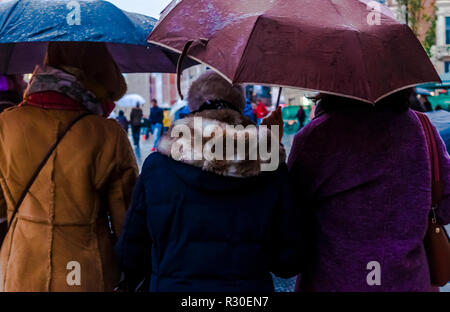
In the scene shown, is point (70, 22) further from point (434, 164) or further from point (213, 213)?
point (434, 164)

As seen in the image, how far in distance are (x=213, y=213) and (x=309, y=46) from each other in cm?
74

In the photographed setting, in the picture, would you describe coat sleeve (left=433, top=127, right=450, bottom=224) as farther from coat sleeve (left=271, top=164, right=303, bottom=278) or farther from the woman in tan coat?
the woman in tan coat

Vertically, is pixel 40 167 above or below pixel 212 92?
below

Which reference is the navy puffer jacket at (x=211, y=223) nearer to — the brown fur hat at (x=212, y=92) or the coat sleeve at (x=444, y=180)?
the brown fur hat at (x=212, y=92)

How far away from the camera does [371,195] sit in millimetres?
2301

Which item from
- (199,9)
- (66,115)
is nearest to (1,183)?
(66,115)

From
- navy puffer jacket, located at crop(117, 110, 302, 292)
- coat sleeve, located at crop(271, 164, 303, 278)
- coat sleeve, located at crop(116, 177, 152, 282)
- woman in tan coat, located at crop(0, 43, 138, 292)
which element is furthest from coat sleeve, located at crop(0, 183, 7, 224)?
coat sleeve, located at crop(271, 164, 303, 278)

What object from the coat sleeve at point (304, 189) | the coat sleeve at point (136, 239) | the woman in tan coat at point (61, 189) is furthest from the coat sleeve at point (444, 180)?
the woman in tan coat at point (61, 189)

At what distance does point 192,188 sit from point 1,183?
39.6 inches

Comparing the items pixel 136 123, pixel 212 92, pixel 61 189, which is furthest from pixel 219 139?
pixel 136 123

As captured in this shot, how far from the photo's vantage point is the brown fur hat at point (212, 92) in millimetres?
2219

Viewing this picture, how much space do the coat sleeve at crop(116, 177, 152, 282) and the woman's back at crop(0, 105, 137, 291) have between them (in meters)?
0.26

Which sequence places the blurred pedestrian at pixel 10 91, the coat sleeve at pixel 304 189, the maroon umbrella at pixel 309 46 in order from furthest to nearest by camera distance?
the blurred pedestrian at pixel 10 91, the coat sleeve at pixel 304 189, the maroon umbrella at pixel 309 46

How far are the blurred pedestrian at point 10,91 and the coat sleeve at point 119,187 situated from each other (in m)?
1.15
